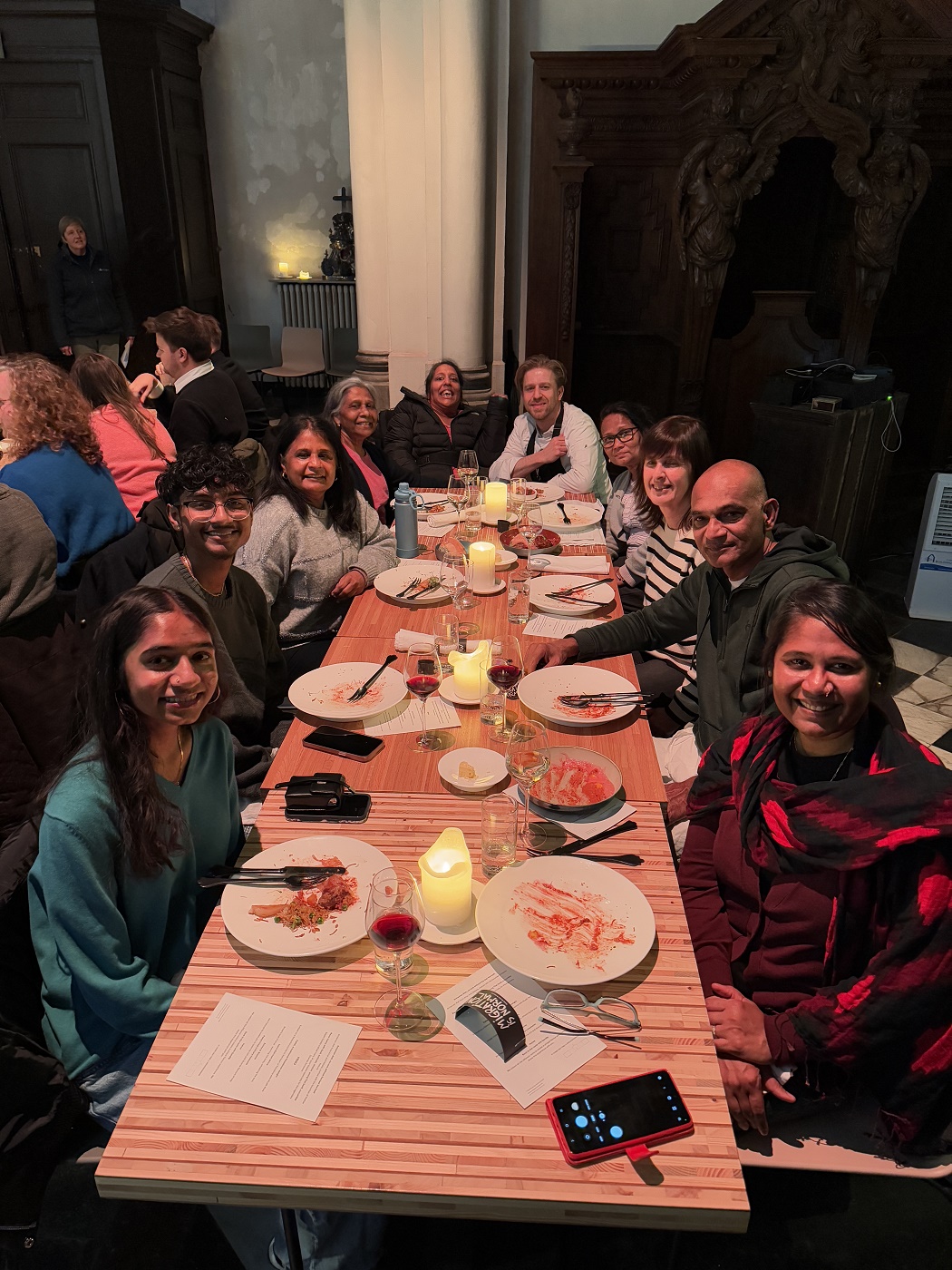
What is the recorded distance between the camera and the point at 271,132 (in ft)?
26.3

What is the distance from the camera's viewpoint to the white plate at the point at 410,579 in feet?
9.42

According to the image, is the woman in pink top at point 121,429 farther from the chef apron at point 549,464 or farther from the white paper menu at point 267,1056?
the white paper menu at point 267,1056

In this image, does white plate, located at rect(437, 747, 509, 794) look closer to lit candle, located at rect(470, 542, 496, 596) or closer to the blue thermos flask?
lit candle, located at rect(470, 542, 496, 596)

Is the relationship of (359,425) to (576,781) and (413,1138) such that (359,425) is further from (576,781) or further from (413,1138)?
(413,1138)

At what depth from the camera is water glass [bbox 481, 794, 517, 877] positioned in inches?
63.9

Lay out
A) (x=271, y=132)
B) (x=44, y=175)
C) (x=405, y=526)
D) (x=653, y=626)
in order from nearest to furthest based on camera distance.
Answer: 1. (x=653, y=626)
2. (x=405, y=526)
3. (x=44, y=175)
4. (x=271, y=132)

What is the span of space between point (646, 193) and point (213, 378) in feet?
11.9

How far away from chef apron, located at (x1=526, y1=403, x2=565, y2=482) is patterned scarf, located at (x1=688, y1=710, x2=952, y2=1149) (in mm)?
3007

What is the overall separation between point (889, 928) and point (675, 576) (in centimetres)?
163

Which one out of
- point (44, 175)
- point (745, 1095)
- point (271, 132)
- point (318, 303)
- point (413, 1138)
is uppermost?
point (271, 132)

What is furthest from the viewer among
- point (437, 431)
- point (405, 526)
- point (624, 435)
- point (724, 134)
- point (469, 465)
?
point (724, 134)

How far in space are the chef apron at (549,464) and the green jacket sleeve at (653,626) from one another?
1.82 m

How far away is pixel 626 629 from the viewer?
8.61ft

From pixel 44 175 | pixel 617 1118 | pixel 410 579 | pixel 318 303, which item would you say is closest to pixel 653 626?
pixel 410 579
